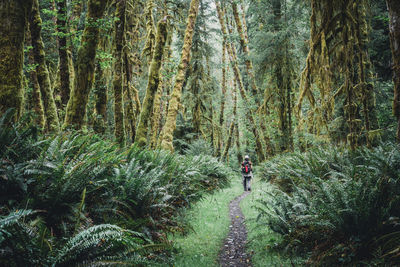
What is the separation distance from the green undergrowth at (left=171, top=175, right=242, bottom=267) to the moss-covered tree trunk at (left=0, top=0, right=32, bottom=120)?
4.27 metres

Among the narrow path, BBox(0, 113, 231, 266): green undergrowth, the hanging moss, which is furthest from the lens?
the hanging moss

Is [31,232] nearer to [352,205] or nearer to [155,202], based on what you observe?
[155,202]

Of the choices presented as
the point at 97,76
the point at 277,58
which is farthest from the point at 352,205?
the point at 277,58

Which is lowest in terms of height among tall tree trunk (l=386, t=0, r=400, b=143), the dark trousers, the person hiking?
the dark trousers

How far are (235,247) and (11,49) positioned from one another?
6150 millimetres

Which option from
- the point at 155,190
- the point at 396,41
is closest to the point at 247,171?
the point at 155,190

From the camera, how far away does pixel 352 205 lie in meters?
3.64

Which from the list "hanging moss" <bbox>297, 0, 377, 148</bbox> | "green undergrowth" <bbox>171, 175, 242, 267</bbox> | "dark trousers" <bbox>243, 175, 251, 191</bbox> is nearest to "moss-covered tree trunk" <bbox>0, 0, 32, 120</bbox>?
"green undergrowth" <bbox>171, 175, 242, 267</bbox>

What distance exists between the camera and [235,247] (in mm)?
5484

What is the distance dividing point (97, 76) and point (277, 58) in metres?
9.97

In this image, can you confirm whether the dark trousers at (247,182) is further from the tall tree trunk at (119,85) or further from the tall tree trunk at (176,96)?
the tall tree trunk at (119,85)

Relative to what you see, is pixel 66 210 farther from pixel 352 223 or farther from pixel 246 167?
pixel 246 167

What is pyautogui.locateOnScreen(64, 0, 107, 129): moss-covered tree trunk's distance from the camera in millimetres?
6312

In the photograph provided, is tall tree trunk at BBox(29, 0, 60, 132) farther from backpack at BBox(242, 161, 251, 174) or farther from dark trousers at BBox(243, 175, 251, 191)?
dark trousers at BBox(243, 175, 251, 191)
